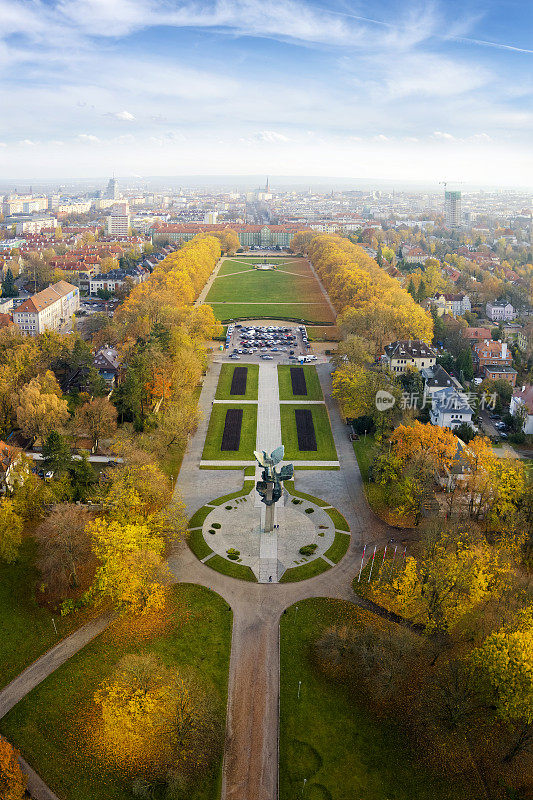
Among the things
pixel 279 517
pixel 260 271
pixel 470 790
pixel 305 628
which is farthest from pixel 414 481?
pixel 260 271

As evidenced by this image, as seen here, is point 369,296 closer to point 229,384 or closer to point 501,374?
point 501,374

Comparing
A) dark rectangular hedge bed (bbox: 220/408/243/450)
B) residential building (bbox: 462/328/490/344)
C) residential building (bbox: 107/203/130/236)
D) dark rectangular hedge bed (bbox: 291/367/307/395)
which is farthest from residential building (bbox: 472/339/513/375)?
residential building (bbox: 107/203/130/236)

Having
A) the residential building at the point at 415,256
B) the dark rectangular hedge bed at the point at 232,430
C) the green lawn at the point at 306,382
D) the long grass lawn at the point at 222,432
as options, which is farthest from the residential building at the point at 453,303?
the dark rectangular hedge bed at the point at 232,430

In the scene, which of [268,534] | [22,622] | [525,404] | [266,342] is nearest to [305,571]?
[268,534]

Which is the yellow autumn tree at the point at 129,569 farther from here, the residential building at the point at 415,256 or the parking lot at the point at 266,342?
the residential building at the point at 415,256

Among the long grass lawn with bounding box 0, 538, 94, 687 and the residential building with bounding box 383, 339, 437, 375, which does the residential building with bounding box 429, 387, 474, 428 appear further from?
the long grass lawn with bounding box 0, 538, 94, 687
